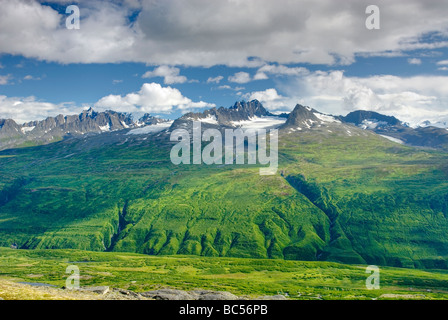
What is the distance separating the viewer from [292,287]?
477 ft

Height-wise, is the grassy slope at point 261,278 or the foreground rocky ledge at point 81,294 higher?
the foreground rocky ledge at point 81,294

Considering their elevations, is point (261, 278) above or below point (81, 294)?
below

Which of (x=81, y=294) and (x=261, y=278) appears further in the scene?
(x=261, y=278)

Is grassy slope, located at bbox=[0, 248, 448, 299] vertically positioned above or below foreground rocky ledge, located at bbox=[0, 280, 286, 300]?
below

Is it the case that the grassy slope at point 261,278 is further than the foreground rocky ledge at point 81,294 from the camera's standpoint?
Yes

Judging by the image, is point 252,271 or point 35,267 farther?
point 35,267

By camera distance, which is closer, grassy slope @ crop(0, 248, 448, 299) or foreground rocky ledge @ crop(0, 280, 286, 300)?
foreground rocky ledge @ crop(0, 280, 286, 300)
